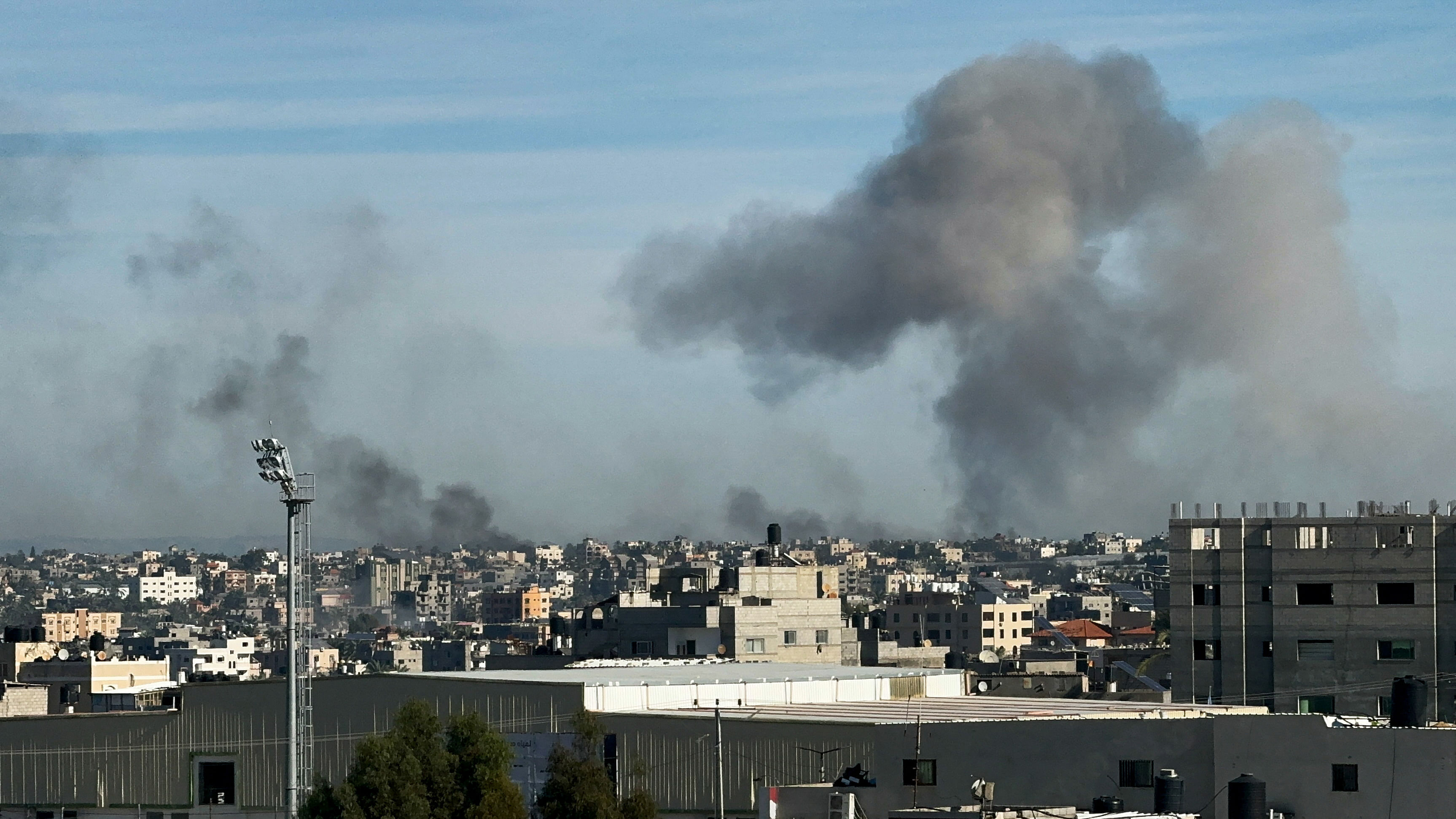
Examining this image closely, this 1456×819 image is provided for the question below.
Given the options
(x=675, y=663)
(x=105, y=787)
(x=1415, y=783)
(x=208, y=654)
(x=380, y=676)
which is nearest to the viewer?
(x=1415, y=783)

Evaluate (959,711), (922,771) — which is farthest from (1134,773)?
(959,711)

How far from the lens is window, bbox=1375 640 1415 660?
244 feet

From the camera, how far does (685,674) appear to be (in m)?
65.5

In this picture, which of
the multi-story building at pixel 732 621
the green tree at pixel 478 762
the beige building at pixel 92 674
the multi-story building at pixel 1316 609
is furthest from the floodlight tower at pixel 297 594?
the beige building at pixel 92 674

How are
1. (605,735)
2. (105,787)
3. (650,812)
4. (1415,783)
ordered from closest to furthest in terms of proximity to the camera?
(1415,783) → (650,812) → (605,735) → (105,787)

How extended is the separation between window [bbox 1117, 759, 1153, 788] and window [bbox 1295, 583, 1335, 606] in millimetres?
30971

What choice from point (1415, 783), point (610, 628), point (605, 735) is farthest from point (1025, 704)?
point (610, 628)

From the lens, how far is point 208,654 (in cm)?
18725

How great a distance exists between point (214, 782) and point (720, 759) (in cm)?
1835

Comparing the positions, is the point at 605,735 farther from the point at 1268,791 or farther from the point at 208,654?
the point at 208,654

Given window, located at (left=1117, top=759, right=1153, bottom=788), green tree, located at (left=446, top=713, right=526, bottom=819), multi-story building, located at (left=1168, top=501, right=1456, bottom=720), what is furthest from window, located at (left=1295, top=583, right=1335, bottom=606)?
green tree, located at (left=446, top=713, right=526, bottom=819)

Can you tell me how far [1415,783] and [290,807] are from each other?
22154 millimetres

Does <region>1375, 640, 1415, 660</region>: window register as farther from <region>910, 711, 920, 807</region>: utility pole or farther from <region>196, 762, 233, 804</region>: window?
<region>196, 762, 233, 804</region>: window

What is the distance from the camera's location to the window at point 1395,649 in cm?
7425
